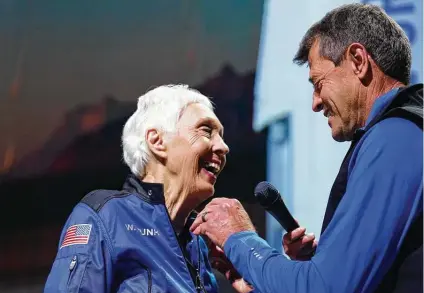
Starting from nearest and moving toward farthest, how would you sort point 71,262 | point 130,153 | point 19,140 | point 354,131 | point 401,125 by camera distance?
point 401,125 → point 354,131 → point 71,262 → point 130,153 → point 19,140

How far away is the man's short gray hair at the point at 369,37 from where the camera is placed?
1615 millimetres

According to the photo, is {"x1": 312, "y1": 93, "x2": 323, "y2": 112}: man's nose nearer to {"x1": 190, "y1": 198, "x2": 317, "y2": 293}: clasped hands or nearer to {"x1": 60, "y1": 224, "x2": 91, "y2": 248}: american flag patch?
{"x1": 190, "y1": 198, "x2": 317, "y2": 293}: clasped hands

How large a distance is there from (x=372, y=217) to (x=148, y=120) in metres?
0.89

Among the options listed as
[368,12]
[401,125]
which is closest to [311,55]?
[368,12]

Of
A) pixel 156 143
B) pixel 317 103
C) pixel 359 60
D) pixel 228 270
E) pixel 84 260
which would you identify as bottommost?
pixel 228 270

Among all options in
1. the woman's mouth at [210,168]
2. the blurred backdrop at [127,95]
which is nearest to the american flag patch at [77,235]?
the woman's mouth at [210,168]

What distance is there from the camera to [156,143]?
208cm

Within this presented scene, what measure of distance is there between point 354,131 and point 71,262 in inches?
28.8

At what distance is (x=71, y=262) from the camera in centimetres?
180

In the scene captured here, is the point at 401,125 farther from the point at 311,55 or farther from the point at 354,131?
the point at 311,55

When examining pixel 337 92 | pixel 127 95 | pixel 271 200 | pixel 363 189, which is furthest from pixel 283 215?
pixel 127 95

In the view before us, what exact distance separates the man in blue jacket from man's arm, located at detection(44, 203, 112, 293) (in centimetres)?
30

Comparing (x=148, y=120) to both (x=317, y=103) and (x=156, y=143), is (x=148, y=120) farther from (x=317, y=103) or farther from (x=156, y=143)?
(x=317, y=103)

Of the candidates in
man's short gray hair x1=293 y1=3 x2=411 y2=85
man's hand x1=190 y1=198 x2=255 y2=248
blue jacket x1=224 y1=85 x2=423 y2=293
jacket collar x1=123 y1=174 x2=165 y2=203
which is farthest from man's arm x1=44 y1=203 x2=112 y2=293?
man's short gray hair x1=293 y1=3 x2=411 y2=85
